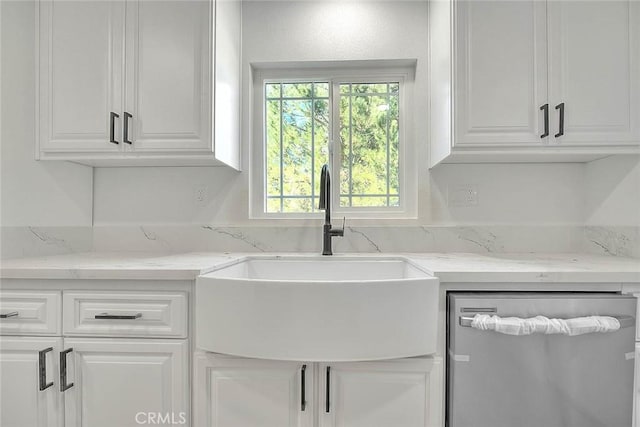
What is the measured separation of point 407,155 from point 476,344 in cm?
103

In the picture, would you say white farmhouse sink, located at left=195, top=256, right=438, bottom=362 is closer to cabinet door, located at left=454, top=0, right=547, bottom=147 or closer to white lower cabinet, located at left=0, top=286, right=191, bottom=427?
white lower cabinet, located at left=0, top=286, right=191, bottom=427

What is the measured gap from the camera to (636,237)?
4.55ft

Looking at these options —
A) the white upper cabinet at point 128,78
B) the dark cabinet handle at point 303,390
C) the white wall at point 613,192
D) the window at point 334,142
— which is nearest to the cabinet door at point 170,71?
the white upper cabinet at point 128,78

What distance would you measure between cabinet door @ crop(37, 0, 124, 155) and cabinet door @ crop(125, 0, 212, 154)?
67 millimetres

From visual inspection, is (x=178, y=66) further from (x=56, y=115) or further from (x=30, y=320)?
(x=30, y=320)

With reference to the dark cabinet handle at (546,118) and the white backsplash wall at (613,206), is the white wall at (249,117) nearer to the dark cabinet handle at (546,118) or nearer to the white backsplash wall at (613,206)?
the dark cabinet handle at (546,118)

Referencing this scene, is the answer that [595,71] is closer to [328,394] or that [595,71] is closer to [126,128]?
[328,394]

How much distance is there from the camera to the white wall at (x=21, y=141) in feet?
4.55

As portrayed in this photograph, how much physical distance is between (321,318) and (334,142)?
A: 110 centimetres

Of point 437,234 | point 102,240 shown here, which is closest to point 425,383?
point 437,234

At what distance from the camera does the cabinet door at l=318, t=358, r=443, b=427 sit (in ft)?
3.46

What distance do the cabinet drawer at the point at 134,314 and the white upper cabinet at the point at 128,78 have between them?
61 centimetres

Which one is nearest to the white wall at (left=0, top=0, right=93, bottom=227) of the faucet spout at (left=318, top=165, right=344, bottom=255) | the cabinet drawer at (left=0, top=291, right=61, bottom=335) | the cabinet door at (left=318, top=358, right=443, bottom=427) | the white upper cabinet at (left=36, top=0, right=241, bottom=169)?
the white upper cabinet at (left=36, top=0, right=241, bottom=169)

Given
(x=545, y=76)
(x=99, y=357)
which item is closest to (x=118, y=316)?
(x=99, y=357)
